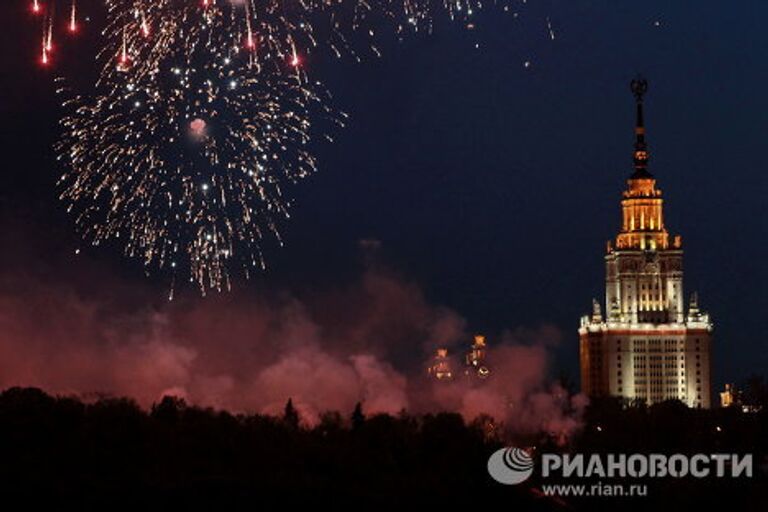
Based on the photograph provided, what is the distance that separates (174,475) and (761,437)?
117ft

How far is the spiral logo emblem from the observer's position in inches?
3127

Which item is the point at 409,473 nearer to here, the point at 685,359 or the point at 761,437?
the point at 761,437

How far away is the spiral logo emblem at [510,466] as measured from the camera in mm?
79438

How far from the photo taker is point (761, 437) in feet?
338

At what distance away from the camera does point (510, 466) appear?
271 ft

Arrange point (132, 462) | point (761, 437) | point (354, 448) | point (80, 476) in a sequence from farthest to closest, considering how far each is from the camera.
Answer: point (761, 437) < point (354, 448) < point (132, 462) < point (80, 476)

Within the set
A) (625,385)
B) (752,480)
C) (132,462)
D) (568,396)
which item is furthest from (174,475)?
(625,385)

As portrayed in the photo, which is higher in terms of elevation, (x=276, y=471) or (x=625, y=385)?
(x=625, y=385)

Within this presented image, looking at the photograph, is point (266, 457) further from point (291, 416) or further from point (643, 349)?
point (643, 349)
